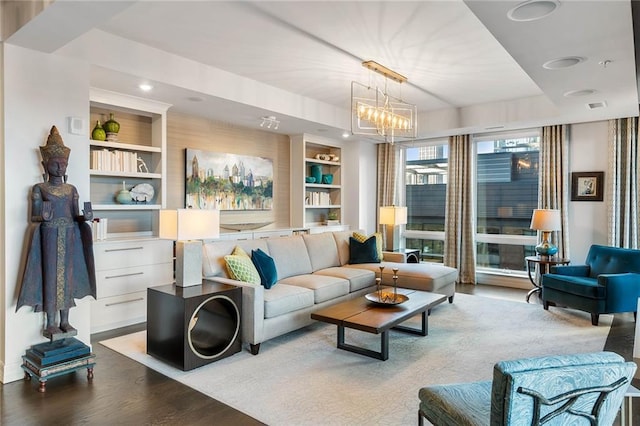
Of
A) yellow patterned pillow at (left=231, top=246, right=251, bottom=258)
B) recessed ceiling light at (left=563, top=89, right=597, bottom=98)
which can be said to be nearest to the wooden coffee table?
yellow patterned pillow at (left=231, top=246, right=251, bottom=258)

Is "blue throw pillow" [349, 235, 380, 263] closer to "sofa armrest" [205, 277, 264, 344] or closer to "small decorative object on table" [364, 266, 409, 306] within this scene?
"small decorative object on table" [364, 266, 409, 306]

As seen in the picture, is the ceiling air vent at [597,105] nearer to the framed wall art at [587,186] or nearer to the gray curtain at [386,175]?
the framed wall art at [587,186]

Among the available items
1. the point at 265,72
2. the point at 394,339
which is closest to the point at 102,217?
the point at 265,72

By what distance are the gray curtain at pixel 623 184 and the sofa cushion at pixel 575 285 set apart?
1111 millimetres

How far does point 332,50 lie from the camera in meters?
3.91

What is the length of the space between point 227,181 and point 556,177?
4.93m

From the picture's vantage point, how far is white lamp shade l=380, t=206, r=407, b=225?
6.27m

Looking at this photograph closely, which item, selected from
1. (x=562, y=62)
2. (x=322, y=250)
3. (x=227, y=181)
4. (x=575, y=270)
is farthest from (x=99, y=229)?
(x=575, y=270)

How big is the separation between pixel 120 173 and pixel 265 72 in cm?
198

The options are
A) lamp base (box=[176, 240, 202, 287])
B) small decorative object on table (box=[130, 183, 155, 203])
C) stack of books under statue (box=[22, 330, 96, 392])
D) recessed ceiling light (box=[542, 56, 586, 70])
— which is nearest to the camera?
stack of books under statue (box=[22, 330, 96, 392])

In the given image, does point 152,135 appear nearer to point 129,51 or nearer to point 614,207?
point 129,51

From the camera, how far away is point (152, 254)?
4602mm

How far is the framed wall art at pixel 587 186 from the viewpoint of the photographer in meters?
5.84

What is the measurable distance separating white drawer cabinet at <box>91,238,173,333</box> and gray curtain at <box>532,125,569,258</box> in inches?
215
